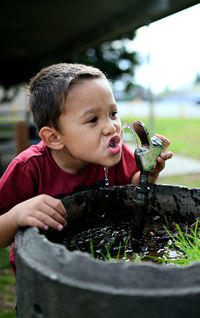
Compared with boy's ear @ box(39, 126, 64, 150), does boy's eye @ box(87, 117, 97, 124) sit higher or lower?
higher

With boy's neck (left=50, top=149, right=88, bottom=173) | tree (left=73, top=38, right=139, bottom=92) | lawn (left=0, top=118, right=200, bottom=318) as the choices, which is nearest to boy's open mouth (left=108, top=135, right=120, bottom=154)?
boy's neck (left=50, top=149, right=88, bottom=173)

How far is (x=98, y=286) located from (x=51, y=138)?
831 mm

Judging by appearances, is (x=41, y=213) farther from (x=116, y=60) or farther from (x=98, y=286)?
(x=116, y=60)

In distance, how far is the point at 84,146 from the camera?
4.04 ft

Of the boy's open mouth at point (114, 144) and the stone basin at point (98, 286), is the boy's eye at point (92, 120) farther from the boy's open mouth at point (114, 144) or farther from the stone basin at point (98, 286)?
the stone basin at point (98, 286)

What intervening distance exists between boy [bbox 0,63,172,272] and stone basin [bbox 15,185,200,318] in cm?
32

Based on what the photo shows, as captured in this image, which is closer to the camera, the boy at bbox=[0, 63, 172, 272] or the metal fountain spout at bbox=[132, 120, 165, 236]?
the metal fountain spout at bbox=[132, 120, 165, 236]

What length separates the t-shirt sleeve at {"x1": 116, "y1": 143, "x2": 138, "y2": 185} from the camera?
151 cm

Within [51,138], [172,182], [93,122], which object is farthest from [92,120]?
[172,182]

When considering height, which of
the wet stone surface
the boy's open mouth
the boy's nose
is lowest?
the wet stone surface

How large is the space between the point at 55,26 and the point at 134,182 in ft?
22.1

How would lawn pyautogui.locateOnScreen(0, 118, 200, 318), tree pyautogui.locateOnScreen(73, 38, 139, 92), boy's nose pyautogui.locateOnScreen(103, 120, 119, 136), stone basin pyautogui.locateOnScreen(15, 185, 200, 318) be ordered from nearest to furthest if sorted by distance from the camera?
stone basin pyautogui.locateOnScreen(15, 185, 200, 318) < boy's nose pyautogui.locateOnScreen(103, 120, 119, 136) < lawn pyautogui.locateOnScreen(0, 118, 200, 318) < tree pyautogui.locateOnScreen(73, 38, 139, 92)

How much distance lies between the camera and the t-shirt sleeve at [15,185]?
123 centimetres

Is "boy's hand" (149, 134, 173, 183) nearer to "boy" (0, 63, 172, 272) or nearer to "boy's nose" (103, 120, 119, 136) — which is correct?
"boy" (0, 63, 172, 272)
